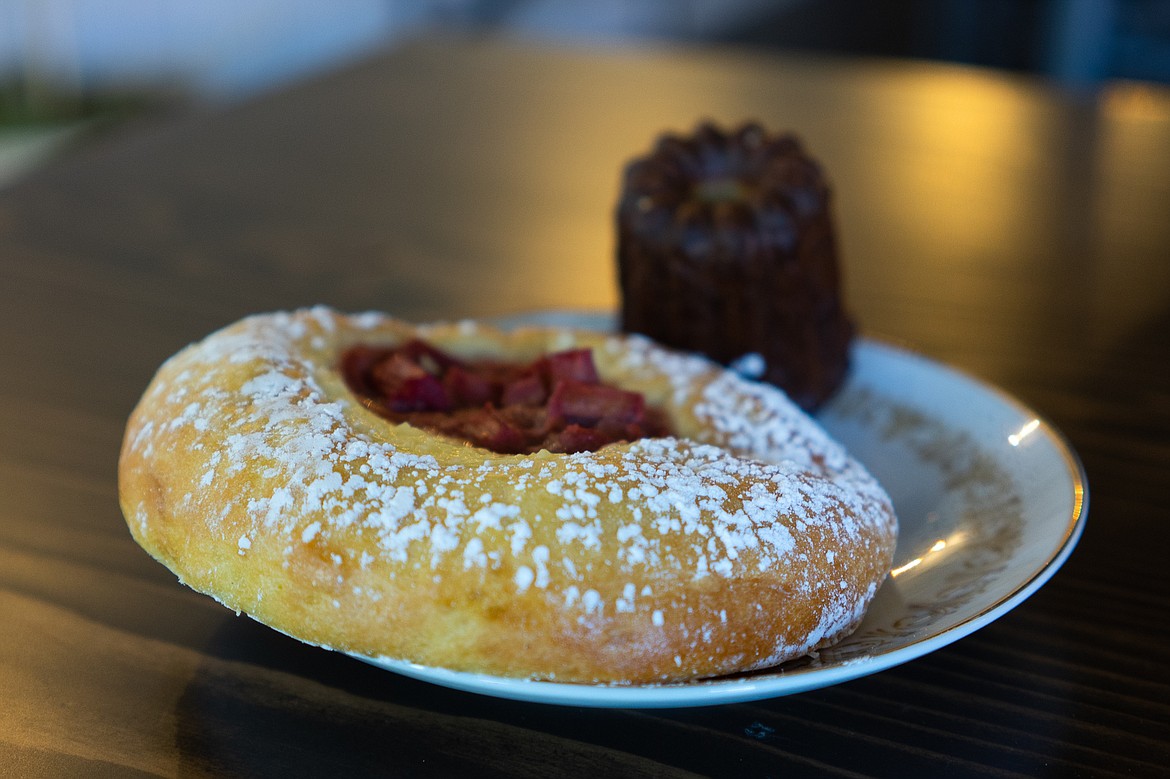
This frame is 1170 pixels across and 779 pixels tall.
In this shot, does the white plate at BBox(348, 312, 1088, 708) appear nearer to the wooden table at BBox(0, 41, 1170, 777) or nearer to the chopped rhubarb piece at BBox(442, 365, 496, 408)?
the wooden table at BBox(0, 41, 1170, 777)

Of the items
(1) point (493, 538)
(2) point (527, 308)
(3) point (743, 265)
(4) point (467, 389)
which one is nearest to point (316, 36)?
(2) point (527, 308)

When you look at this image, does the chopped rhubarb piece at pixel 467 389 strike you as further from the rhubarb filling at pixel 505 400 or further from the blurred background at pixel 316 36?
the blurred background at pixel 316 36

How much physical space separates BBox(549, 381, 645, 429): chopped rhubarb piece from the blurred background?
337 cm

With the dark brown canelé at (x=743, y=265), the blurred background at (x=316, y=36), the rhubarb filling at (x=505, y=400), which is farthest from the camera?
the blurred background at (x=316, y=36)

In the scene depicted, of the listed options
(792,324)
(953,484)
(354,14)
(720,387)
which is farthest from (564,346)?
(354,14)

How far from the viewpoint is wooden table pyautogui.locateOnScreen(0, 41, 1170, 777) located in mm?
761

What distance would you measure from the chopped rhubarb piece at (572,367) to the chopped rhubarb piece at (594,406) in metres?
0.03

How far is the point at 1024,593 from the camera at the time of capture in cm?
79

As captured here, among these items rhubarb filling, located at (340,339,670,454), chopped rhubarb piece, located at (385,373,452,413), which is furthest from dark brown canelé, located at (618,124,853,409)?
chopped rhubarb piece, located at (385,373,452,413)

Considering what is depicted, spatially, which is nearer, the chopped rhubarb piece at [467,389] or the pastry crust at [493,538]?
the pastry crust at [493,538]

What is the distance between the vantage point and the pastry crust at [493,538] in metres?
0.73

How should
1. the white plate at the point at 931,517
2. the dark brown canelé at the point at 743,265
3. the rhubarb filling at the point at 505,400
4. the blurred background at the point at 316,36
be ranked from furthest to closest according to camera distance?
the blurred background at the point at 316,36
the dark brown canelé at the point at 743,265
the rhubarb filling at the point at 505,400
the white plate at the point at 931,517

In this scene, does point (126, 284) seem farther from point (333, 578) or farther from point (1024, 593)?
point (1024, 593)

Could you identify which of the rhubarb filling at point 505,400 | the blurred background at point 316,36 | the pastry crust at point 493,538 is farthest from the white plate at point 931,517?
the blurred background at point 316,36
